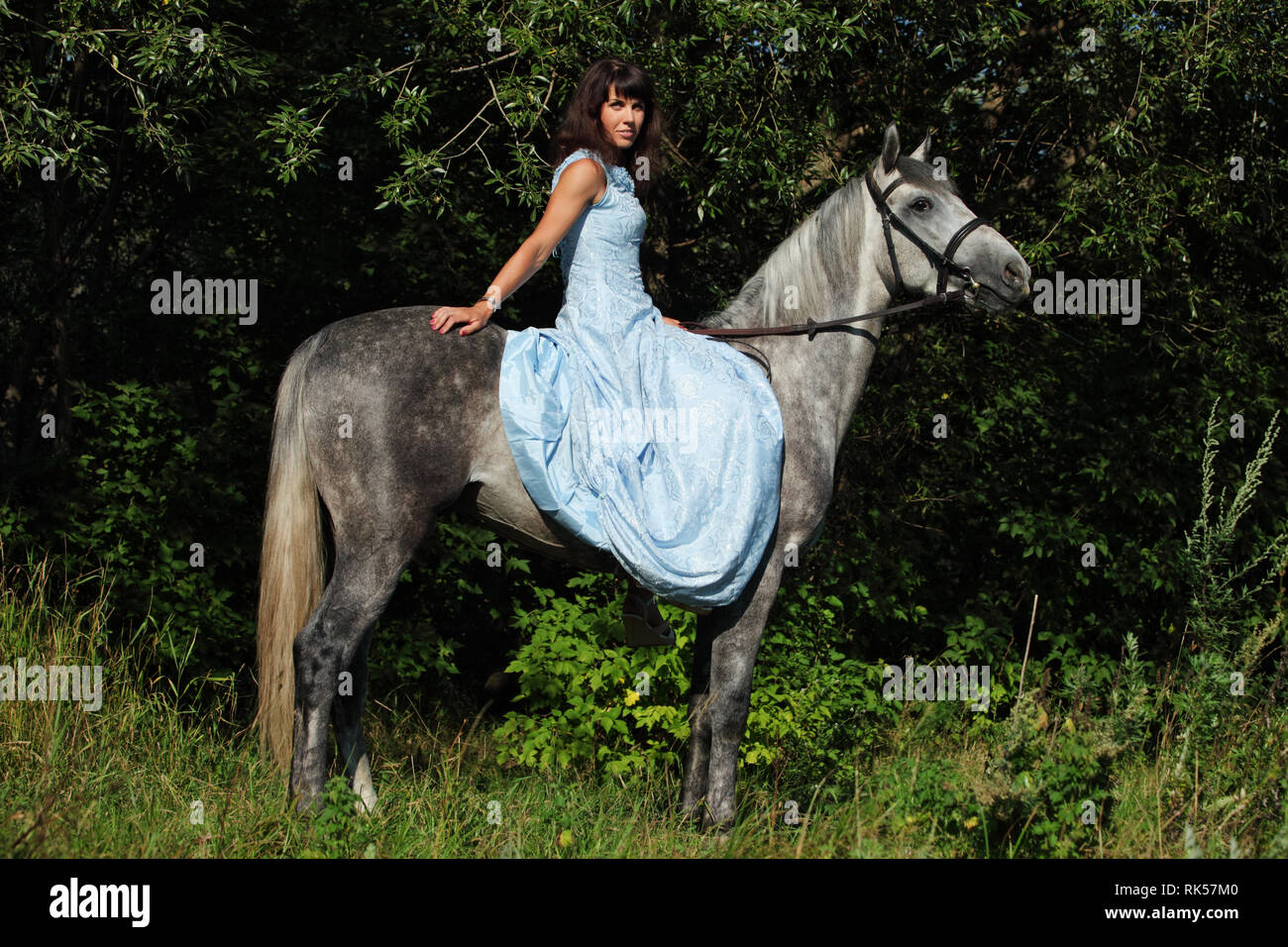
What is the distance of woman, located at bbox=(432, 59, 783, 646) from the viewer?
12.4 ft

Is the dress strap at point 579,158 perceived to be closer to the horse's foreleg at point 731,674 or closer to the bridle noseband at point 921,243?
the bridle noseband at point 921,243

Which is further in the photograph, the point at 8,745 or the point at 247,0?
the point at 247,0

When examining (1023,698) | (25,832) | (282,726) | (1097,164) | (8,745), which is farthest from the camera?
(1097,164)

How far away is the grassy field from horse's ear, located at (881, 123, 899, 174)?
2.03 metres

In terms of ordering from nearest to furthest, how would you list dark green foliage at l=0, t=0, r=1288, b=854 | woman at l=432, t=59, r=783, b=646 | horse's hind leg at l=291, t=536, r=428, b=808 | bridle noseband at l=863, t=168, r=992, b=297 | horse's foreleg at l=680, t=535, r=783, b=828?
horse's hind leg at l=291, t=536, r=428, b=808
woman at l=432, t=59, r=783, b=646
horse's foreleg at l=680, t=535, r=783, b=828
bridle noseband at l=863, t=168, r=992, b=297
dark green foliage at l=0, t=0, r=1288, b=854

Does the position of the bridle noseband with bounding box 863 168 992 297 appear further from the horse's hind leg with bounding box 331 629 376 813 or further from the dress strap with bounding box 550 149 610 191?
the horse's hind leg with bounding box 331 629 376 813

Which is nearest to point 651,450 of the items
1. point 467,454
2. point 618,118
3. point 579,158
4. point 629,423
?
point 629,423

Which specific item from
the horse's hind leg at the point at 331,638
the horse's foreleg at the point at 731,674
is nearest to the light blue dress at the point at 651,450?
the horse's foreleg at the point at 731,674

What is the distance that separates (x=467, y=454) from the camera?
12.6 ft

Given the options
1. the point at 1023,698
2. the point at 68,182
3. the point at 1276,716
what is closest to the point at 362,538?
the point at 1023,698

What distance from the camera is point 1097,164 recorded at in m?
6.41

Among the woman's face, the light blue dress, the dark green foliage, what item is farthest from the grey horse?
the dark green foliage

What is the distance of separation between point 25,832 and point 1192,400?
6.56 metres

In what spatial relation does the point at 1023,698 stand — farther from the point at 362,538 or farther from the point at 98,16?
the point at 98,16
